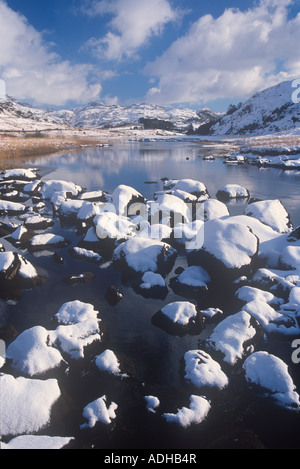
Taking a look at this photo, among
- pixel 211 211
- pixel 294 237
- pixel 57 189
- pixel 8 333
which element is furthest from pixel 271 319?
pixel 57 189

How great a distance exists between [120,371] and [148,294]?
402 centimetres

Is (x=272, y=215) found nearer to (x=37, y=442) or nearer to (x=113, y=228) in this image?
(x=113, y=228)

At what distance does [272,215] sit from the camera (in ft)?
59.3

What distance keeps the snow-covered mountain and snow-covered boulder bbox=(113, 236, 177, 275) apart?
4893 inches

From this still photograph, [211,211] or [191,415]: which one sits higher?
[211,211]

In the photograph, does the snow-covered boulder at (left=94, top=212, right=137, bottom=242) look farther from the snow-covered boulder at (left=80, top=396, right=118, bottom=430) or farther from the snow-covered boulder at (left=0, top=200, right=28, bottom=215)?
the snow-covered boulder at (left=80, top=396, right=118, bottom=430)

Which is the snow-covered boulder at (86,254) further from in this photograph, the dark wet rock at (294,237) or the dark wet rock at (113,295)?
the dark wet rock at (294,237)

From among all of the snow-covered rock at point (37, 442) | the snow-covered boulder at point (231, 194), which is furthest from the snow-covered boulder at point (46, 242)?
the snow-covered boulder at point (231, 194)

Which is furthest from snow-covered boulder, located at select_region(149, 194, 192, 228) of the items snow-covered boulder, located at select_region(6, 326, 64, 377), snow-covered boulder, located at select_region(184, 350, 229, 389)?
snow-covered boulder, located at select_region(6, 326, 64, 377)

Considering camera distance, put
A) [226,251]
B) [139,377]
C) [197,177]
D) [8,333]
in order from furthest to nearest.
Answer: [197,177], [226,251], [8,333], [139,377]

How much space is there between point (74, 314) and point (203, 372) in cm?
465

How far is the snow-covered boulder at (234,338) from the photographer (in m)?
8.19

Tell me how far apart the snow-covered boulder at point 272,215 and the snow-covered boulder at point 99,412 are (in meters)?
14.4
